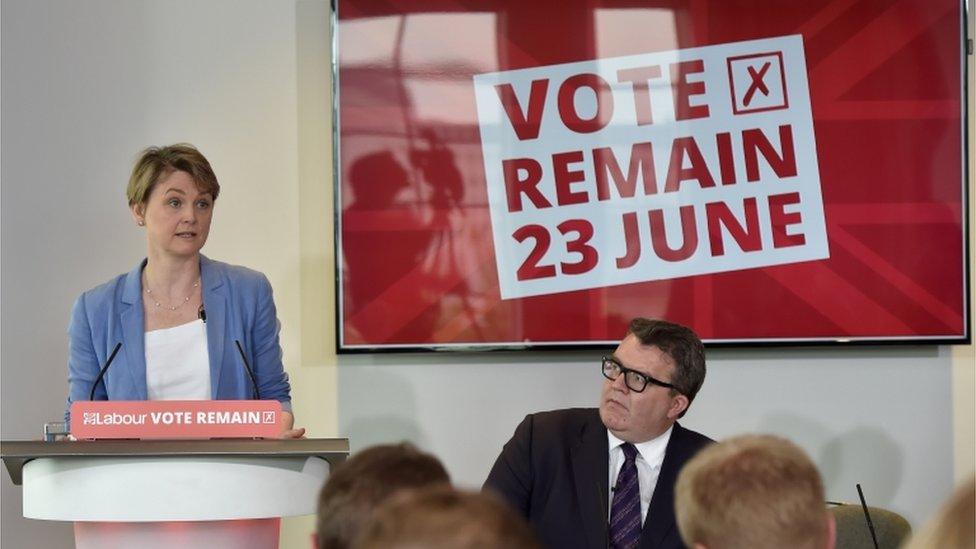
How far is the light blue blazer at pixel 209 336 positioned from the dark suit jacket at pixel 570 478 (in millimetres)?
666

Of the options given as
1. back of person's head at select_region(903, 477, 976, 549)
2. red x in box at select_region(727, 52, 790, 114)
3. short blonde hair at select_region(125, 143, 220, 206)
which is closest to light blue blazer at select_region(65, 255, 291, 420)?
short blonde hair at select_region(125, 143, 220, 206)

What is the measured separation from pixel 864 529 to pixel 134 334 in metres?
2.14

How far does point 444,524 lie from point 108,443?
178cm

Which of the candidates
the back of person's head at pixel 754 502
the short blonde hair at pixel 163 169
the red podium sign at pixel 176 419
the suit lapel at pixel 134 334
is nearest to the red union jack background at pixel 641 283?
the short blonde hair at pixel 163 169

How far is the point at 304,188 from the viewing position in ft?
14.9

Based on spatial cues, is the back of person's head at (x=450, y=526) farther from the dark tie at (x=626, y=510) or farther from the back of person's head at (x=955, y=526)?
the dark tie at (x=626, y=510)

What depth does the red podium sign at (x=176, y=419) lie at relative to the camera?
2.87 meters

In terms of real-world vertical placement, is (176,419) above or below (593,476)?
above

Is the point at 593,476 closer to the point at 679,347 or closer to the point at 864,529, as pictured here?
the point at 679,347

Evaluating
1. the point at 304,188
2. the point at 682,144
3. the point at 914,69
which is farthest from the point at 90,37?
the point at 914,69

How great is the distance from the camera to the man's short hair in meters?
3.64

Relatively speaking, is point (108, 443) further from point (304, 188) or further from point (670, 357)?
point (304, 188)

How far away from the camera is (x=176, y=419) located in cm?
288

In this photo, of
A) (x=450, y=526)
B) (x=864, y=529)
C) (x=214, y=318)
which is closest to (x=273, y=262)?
(x=214, y=318)
